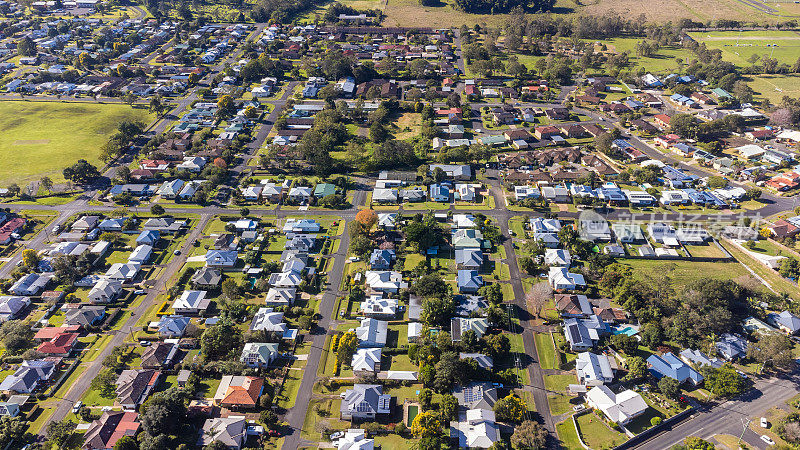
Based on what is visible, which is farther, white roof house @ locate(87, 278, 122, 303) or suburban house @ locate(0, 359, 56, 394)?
white roof house @ locate(87, 278, 122, 303)

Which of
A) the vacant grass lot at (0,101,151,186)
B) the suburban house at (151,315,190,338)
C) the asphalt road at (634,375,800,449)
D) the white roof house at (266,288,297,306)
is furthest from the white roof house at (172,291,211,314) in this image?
the asphalt road at (634,375,800,449)

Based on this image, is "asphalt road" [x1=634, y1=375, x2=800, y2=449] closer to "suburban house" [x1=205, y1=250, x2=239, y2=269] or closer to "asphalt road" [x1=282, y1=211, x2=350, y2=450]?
"asphalt road" [x1=282, y1=211, x2=350, y2=450]

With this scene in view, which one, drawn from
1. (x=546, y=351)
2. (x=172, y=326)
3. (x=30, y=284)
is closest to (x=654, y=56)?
(x=546, y=351)

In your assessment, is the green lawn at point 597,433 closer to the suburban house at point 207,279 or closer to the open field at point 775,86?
the suburban house at point 207,279

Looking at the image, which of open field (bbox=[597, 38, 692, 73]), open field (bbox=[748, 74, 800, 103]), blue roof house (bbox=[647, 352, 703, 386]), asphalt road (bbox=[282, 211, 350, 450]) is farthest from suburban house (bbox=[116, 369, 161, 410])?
open field (bbox=[597, 38, 692, 73])

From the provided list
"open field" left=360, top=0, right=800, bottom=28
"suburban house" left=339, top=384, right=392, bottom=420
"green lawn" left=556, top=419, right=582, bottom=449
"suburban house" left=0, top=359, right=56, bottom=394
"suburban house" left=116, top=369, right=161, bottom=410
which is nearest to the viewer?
"green lawn" left=556, top=419, right=582, bottom=449

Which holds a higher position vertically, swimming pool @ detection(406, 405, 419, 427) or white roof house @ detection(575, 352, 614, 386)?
white roof house @ detection(575, 352, 614, 386)

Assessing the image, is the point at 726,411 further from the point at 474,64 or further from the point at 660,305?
the point at 474,64

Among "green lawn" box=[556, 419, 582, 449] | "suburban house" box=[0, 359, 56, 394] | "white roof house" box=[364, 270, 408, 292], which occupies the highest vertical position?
"white roof house" box=[364, 270, 408, 292]

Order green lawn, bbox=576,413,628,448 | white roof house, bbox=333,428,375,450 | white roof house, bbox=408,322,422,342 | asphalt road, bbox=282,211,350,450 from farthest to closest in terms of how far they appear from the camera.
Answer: white roof house, bbox=408,322,422,342
asphalt road, bbox=282,211,350,450
green lawn, bbox=576,413,628,448
white roof house, bbox=333,428,375,450
